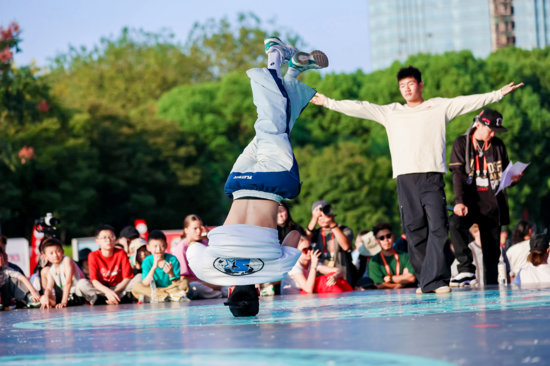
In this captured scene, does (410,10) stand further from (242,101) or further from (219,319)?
(219,319)

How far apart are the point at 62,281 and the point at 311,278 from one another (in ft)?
9.53

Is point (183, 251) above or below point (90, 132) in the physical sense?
below

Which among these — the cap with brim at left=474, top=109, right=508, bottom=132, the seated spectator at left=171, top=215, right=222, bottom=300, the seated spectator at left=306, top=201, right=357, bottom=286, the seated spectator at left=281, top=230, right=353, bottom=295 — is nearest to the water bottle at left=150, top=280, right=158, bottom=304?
the seated spectator at left=171, top=215, right=222, bottom=300

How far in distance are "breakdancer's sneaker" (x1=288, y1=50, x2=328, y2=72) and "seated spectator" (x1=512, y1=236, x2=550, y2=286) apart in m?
4.02

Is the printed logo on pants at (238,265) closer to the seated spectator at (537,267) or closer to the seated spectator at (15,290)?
the seated spectator at (537,267)

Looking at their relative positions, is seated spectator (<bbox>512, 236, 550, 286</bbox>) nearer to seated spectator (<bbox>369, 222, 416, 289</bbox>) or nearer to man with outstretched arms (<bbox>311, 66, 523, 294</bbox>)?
seated spectator (<bbox>369, 222, 416, 289</bbox>)

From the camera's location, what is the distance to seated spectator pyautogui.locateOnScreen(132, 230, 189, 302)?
426 inches

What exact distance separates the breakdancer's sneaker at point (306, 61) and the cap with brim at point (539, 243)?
438 centimetres

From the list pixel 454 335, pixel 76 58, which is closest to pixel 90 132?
pixel 76 58

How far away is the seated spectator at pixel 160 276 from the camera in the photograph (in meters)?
10.8

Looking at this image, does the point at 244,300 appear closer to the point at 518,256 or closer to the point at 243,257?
the point at 243,257

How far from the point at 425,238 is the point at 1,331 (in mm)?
3963

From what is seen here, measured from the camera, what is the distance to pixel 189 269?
38.0 feet

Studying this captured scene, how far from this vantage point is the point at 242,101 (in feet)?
180
